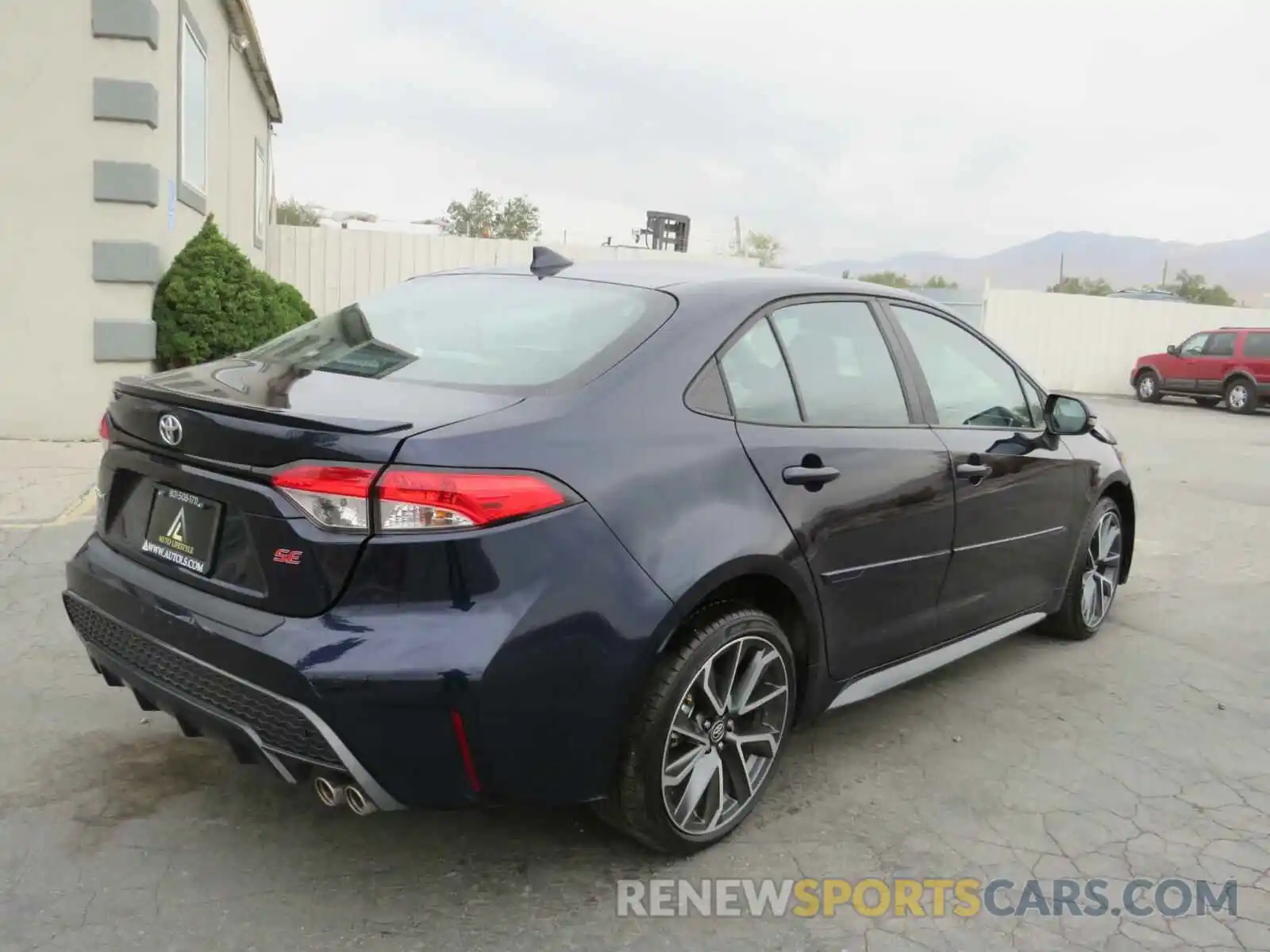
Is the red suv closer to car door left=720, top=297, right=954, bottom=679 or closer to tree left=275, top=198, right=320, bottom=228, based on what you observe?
car door left=720, top=297, right=954, bottom=679

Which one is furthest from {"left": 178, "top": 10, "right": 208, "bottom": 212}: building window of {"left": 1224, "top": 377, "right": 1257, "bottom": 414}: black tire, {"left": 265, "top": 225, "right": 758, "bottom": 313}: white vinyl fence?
{"left": 1224, "top": 377, "right": 1257, "bottom": 414}: black tire

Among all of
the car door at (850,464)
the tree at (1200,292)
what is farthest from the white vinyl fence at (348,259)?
the tree at (1200,292)

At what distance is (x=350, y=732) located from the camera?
245cm

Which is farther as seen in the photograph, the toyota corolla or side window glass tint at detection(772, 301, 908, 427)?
side window glass tint at detection(772, 301, 908, 427)

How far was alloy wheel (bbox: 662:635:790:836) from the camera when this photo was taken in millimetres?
2916

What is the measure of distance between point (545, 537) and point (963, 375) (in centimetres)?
227

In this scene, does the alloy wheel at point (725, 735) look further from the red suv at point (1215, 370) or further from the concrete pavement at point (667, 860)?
the red suv at point (1215, 370)

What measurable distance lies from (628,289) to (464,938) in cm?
187

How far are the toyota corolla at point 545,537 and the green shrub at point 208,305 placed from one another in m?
5.73

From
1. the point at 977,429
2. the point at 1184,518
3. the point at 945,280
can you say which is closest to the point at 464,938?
the point at 977,429

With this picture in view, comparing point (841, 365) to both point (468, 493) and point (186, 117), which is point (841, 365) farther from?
point (186, 117)

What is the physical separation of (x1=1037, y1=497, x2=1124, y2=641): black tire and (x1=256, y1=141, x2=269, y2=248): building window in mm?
13234

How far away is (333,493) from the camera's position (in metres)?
2.46

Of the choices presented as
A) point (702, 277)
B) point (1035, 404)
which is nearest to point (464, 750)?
point (702, 277)
